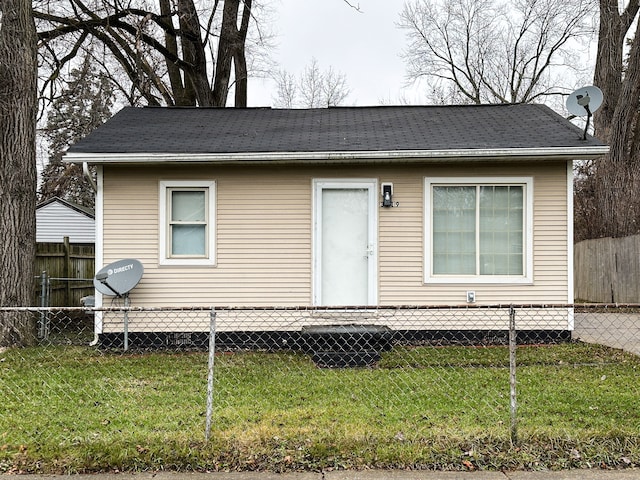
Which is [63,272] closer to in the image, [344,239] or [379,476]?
[344,239]

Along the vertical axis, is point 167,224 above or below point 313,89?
below

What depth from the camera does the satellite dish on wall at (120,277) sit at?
24.2 feet

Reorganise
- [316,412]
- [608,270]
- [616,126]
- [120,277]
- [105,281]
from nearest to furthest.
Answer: [316,412]
[105,281]
[120,277]
[608,270]
[616,126]

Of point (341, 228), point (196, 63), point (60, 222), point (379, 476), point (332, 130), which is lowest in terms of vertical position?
point (379, 476)

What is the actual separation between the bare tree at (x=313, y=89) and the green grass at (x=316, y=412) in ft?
87.1

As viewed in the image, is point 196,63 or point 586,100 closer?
point 586,100

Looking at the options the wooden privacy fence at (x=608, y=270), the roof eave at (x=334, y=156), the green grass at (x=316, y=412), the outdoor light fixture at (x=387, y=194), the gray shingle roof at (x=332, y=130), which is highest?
the gray shingle roof at (x=332, y=130)

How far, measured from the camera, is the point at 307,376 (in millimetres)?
6070

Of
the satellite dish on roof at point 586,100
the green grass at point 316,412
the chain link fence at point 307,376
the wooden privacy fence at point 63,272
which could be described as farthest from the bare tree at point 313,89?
the green grass at point 316,412

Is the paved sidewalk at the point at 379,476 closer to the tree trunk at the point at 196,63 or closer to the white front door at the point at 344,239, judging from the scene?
the white front door at the point at 344,239

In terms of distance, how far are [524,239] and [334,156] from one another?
293cm

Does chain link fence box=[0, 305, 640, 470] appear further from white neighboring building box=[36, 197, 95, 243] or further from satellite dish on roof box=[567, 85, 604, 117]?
white neighboring building box=[36, 197, 95, 243]

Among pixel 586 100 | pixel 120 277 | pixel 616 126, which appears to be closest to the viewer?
pixel 120 277

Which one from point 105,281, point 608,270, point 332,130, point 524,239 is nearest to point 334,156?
point 332,130
